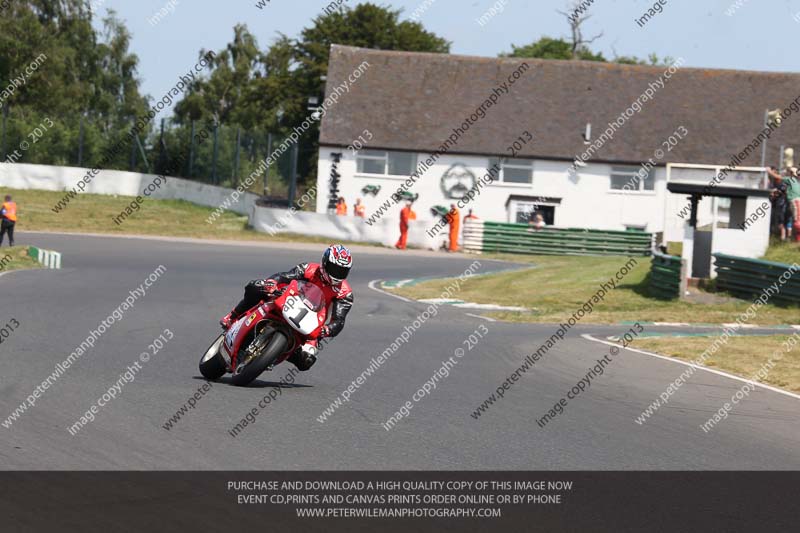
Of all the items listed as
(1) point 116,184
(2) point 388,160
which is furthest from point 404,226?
(1) point 116,184

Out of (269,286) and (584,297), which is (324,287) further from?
(584,297)

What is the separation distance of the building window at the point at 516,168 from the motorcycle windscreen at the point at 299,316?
134 ft

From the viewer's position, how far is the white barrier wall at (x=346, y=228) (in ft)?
135

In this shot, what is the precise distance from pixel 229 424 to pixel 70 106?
64.7 m

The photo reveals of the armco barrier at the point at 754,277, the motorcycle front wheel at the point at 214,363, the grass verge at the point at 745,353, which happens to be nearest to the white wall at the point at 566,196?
the armco barrier at the point at 754,277

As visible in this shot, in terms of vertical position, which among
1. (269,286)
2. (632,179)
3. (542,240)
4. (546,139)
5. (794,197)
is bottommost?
(542,240)

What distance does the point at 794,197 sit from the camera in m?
24.3

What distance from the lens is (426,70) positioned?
5334cm

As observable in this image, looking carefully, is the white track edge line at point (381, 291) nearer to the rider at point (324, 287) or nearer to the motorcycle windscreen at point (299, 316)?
the rider at point (324, 287)

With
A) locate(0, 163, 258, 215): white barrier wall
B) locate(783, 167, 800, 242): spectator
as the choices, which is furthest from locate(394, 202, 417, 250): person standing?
locate(783, 167, 800, 242): spectator

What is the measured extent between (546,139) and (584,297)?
84.9ft
